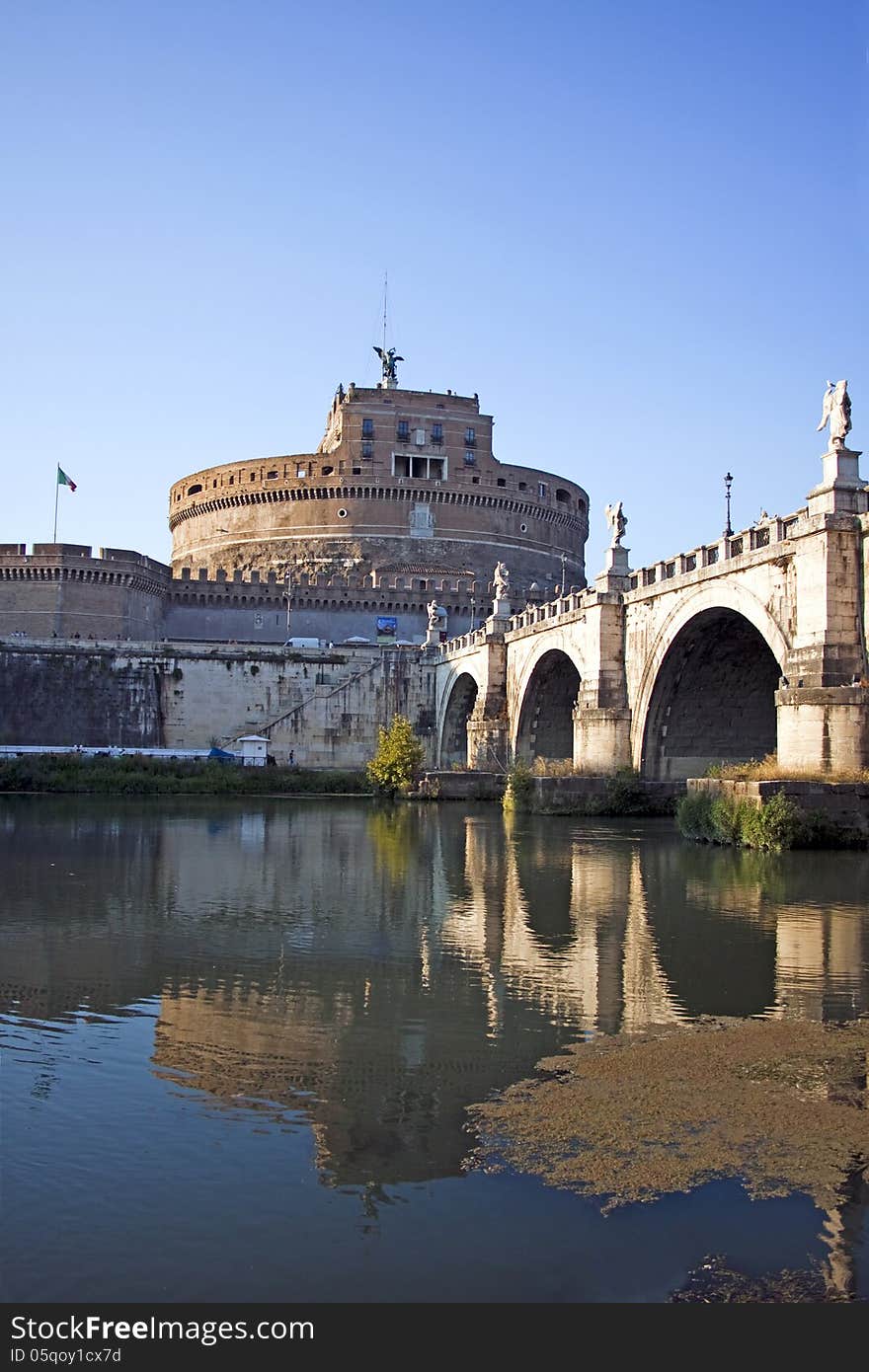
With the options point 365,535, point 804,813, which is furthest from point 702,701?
point 365,535

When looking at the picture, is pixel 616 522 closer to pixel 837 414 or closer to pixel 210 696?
pixel 837 414

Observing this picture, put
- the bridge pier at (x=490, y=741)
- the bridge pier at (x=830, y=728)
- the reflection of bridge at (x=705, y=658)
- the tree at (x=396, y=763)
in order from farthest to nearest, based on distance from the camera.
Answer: the bridge pier at (x=490, y=741)
the tree at (x=396, y=763)
the reflection of bridge at (x=705, y=658)
the bridge pier at (x=830, y=728)

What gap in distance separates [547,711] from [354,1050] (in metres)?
35.9

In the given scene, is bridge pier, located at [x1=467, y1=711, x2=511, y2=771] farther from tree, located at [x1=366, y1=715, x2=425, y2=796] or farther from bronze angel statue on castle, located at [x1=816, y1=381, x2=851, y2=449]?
bronze angel statue on castle, located at [x1=816, y1=381, x2=851, y2=449]

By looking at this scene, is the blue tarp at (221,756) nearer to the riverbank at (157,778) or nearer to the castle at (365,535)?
the riverbank at (157,778)

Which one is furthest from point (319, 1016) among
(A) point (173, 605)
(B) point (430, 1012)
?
(A) point (173, 605)

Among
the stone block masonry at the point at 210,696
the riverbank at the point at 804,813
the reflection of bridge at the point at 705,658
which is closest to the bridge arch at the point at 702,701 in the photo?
the reflection of bridge at the point at 705,658

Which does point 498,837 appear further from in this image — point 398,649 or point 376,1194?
point 398,649

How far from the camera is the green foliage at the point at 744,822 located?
63.2ft

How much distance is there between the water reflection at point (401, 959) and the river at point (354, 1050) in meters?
0.04

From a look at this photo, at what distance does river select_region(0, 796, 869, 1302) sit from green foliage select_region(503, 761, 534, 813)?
519 inches

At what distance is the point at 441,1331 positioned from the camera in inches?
167

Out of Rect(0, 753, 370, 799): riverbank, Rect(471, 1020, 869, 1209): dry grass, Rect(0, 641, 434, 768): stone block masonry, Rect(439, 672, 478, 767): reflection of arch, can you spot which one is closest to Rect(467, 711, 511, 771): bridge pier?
Rect(0, 753, 370, 799): riverbank

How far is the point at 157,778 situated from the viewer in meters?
44.1
